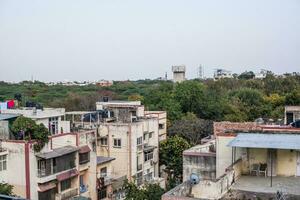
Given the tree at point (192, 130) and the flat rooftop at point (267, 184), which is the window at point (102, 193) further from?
the tree at point (192, 130)

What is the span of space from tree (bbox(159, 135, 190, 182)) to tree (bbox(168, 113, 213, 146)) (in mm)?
6184

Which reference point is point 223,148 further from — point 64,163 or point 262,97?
point 262,97

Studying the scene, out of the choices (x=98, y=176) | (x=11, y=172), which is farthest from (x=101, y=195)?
(x=11, y=172)

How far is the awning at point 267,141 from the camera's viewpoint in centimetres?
1502

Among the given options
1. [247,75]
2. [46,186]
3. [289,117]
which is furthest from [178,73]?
[46,186]

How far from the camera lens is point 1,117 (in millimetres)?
24922

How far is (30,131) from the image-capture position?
2292 centimetres

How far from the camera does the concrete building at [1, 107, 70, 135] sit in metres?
26.1

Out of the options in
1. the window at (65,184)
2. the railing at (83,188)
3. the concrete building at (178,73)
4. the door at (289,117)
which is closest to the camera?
the window at (65,184)

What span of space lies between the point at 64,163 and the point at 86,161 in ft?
7.10

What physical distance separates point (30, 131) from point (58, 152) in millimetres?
1944

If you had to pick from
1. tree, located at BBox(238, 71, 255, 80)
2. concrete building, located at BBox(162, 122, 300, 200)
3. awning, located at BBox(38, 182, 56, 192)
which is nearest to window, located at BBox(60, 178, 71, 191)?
awning, located at BBox(38, 182, 56, 192)

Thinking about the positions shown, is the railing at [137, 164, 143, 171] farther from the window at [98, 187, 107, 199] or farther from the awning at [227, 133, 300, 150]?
the awning at [227, 133, 300, 150]

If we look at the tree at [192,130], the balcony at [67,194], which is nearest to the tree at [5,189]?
the balcony at [67,194]
